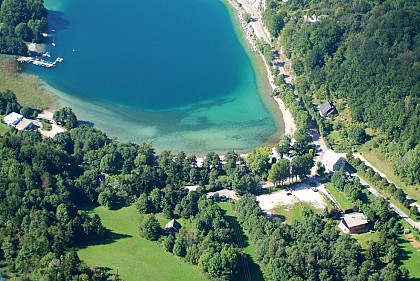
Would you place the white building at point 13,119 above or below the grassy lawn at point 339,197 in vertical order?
above

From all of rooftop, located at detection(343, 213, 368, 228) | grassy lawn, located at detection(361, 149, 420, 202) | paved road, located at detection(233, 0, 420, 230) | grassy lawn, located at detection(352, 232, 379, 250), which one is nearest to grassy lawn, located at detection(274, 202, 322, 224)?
paved road, located at detection(233, 0, 420, 230)

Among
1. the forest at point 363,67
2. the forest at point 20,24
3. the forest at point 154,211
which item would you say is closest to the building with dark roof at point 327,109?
the forest at point 363,67

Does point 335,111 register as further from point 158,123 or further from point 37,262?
point 37,262

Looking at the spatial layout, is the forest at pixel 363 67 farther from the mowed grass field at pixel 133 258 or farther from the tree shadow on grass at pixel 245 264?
the mowed grass field at pixel 133 258

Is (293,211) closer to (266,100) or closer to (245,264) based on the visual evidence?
(245,264)

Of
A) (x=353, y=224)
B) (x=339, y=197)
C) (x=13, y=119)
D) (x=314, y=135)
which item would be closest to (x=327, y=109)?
(x=314, y=135)

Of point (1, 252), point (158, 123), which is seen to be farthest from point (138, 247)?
point (158, 123)

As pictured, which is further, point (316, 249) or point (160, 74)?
point (160, 74)

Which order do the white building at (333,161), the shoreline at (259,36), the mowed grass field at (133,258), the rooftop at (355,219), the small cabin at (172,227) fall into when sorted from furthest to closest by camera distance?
the shoreline at (259,36), the white building at (333,161), the rooftop at (355,219), the small cabin at (172,227), the mowed grass field at (133,258)
